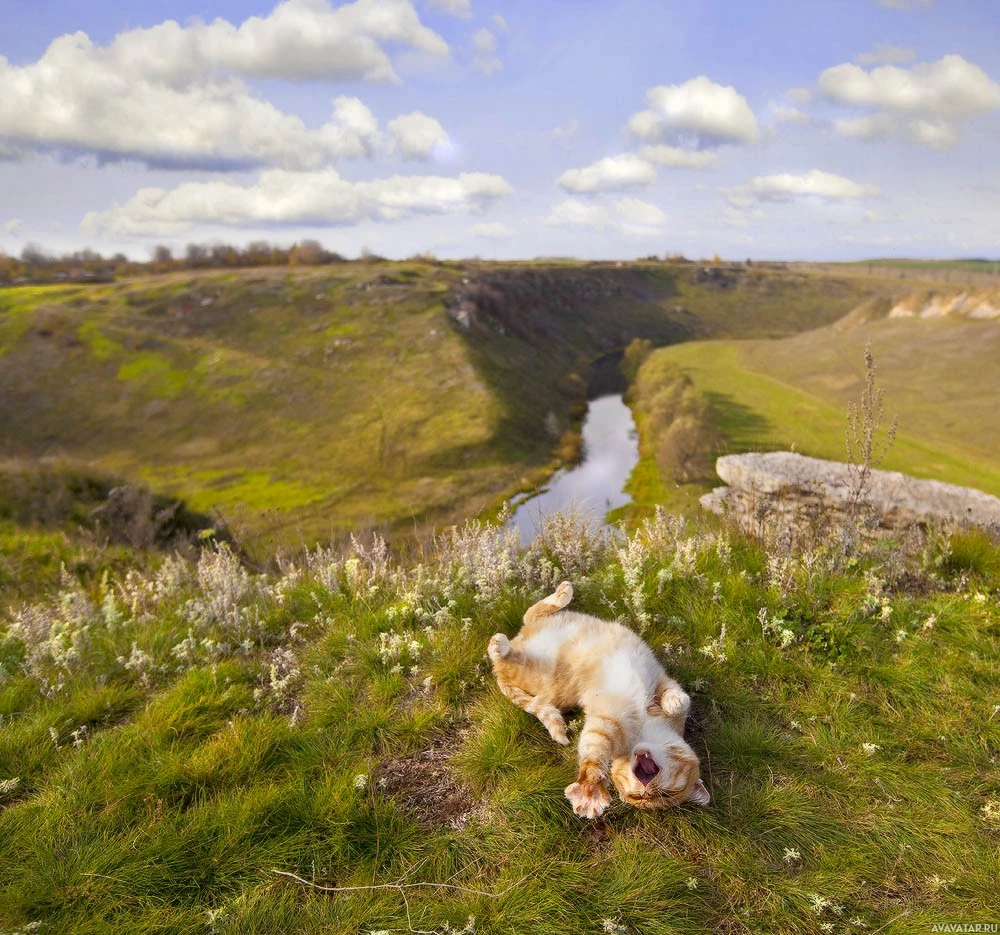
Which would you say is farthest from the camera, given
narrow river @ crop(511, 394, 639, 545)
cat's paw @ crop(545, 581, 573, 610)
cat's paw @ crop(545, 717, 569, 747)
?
narrow river @ crop(511, 394, 639, 545)

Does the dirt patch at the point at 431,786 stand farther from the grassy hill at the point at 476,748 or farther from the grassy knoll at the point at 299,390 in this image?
the grassy knoll at the point at 299,390

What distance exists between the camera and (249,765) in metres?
4.53

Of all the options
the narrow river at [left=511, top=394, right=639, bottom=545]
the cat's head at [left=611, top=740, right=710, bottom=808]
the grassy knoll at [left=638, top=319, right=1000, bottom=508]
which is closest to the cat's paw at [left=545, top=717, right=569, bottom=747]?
the cat's head at [left=611, top=740, right=710, bottom=808]

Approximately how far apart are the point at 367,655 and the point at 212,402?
96.2 metres

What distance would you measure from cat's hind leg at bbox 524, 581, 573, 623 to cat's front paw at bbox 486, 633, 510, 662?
24.0 inches

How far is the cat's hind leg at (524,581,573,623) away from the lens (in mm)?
5383

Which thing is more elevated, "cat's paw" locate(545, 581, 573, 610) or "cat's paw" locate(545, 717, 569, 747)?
"cat's paw" locate(545, 581, 573, 610)

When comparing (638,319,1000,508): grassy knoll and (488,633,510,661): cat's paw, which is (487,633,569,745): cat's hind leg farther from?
(638,319,1000,508): grassy knoll

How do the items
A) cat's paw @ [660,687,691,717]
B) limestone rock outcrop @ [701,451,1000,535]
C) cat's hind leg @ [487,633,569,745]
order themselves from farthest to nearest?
limestone rock outcrop @ [701,451,1000,535], cat's hind leg @ [487,633,569,745], cat's paw @ [660,687,691,717]

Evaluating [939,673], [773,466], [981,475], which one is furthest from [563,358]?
[939,673]

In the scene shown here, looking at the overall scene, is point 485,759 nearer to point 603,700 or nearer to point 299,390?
point 603,700

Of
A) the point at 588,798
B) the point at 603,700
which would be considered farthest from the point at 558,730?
the point at 588,798

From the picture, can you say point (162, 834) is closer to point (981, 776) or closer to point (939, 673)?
point (981, 776)

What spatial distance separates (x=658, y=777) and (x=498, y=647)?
1514mm
